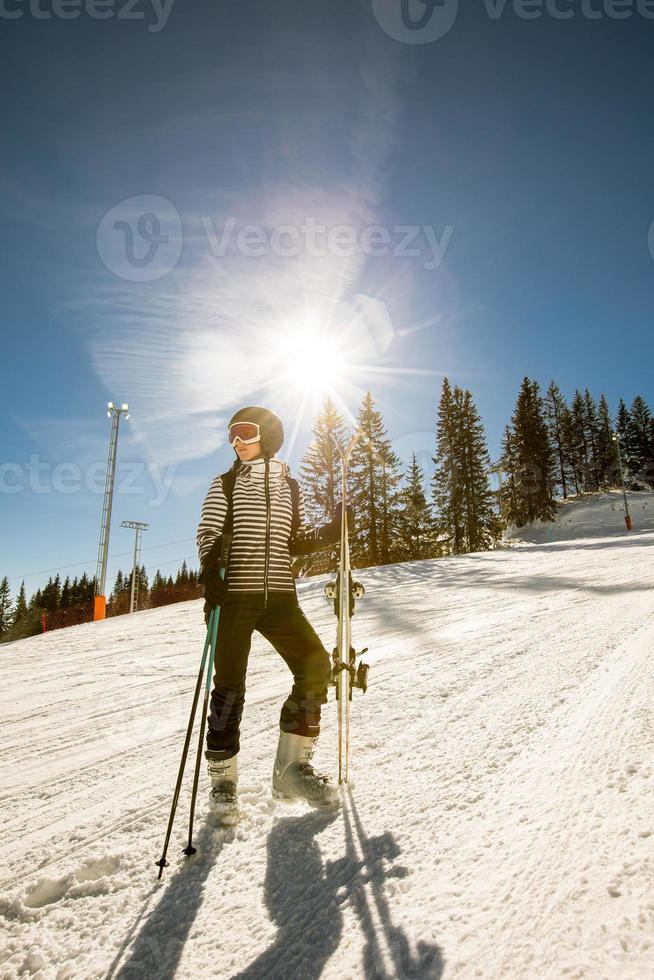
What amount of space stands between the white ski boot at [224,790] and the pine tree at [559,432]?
64613 millimetres

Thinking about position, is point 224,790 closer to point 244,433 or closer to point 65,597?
point 244,433

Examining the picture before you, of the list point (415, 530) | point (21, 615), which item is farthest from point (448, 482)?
point (21, 615)

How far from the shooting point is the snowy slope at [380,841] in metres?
1.50

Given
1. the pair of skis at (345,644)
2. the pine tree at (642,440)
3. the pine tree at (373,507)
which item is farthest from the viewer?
the pine tree at (642,440)

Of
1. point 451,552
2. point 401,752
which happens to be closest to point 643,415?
point 451,552

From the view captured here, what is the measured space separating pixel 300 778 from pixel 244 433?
2.13 m

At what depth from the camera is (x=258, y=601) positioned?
268cm

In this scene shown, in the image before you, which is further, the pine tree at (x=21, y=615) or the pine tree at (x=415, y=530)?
the pine tree at (x=21, y=615)

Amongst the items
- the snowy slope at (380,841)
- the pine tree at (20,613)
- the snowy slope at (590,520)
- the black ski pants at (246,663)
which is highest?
the snowy slope at (590,520)

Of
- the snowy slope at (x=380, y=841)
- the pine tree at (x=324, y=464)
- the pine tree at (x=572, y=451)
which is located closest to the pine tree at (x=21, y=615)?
the pine tree at (x=324, y=464)

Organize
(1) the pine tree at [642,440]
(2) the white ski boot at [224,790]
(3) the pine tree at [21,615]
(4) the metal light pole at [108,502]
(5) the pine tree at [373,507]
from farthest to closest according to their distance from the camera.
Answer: (3) the pine tree at [21,615]
(1) the pine tree at [642,440]
(5) the pine tree at [373,507]
(4) the metal light pole at [108,502]
(2) the white ski boot at [224,790]

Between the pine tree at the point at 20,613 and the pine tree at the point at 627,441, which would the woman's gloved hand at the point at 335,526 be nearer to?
the pine tree at the point at 627,441

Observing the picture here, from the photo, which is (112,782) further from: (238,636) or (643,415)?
(643,415)

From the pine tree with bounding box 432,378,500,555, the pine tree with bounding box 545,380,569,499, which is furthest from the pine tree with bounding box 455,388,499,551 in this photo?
the pine tree with bounding box 545,380,569,499
